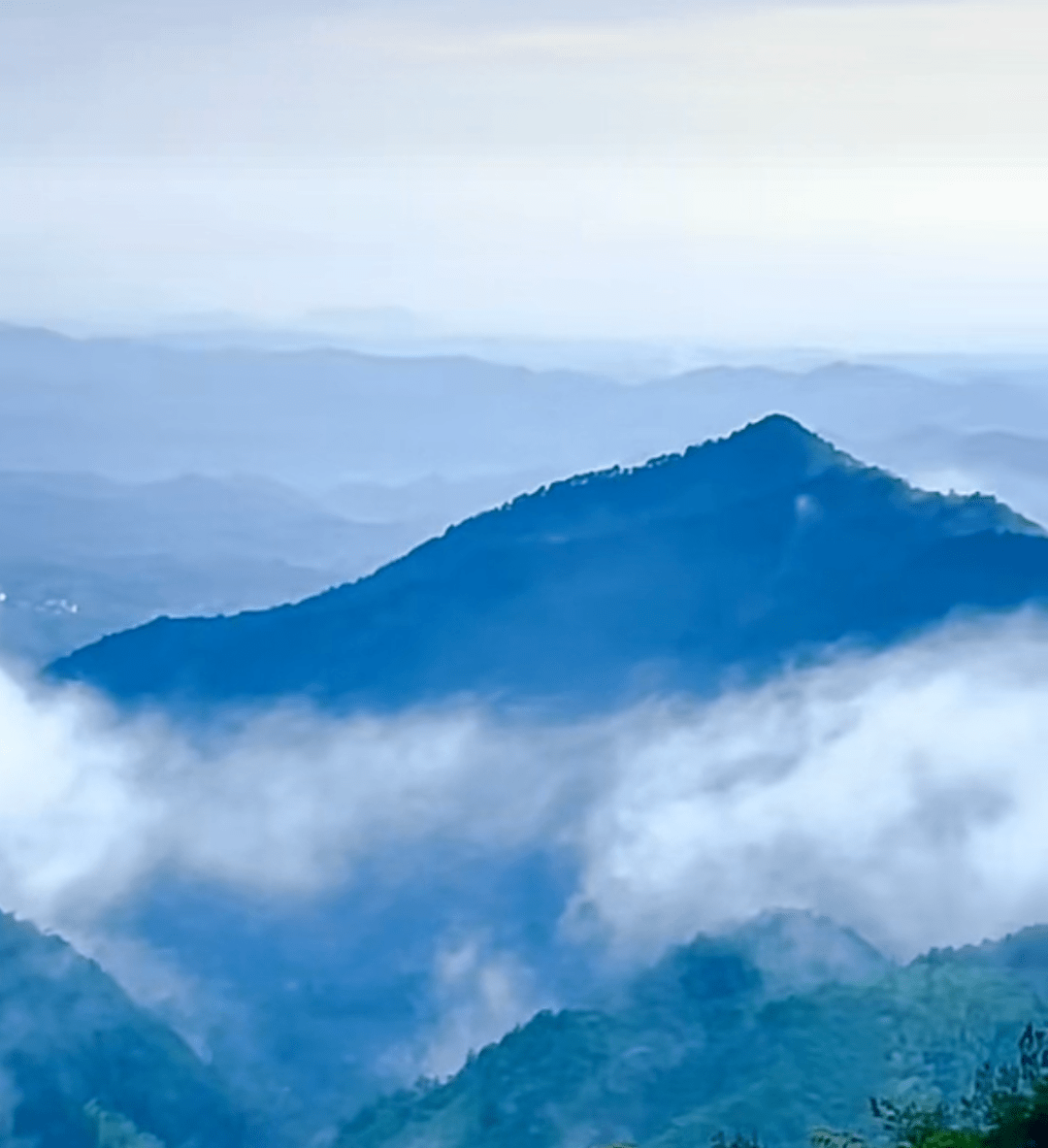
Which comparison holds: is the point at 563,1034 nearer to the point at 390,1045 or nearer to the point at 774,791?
the point at 390,1045

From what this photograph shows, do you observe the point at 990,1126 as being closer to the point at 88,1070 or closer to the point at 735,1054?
the point at 735,1054

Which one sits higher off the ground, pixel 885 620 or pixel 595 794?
pixel 885 620

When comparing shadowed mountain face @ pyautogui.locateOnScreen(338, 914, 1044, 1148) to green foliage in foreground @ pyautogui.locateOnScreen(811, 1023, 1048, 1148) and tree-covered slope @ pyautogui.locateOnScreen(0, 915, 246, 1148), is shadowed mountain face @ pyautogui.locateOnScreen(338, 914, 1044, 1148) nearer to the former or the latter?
tree-covered slope @ pyautogui.locateOnScreen(0, 915, 246, 1148)

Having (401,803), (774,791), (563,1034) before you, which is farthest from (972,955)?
(401,803)

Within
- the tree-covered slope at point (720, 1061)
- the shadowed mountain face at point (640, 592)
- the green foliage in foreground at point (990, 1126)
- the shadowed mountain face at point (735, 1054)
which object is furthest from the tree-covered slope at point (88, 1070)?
the green foliage in foreground at point (990, 1126)

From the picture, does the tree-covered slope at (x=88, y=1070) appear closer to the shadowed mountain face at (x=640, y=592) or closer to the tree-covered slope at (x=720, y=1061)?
the tree-covered slope at (x=720, y=1061)
